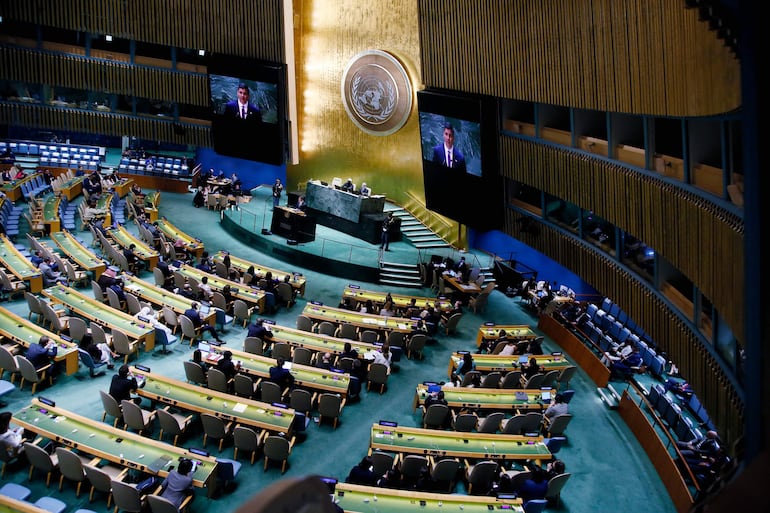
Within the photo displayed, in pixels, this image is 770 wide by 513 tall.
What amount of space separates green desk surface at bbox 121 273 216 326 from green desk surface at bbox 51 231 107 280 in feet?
4.83

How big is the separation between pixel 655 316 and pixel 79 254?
14.8 m

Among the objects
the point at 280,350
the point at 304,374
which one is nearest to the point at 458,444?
the point at 304,374

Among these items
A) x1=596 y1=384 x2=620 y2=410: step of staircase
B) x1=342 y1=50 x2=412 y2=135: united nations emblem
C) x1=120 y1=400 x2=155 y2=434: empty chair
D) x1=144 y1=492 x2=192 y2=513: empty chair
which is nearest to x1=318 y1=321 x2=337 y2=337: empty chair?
x1=120 y1=400 x2=155 y2=434: empty chair

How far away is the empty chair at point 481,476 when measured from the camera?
11070mm

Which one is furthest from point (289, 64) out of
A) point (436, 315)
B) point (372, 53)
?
point (436, 315)

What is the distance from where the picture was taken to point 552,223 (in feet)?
58.5

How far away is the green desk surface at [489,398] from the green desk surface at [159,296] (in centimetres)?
607

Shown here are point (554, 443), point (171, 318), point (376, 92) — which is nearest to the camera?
point (554, 443)

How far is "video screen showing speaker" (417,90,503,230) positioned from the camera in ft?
58.8

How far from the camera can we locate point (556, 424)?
1295 centimetres

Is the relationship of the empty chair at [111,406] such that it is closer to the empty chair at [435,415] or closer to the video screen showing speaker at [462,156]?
the empty chair at [435,415]

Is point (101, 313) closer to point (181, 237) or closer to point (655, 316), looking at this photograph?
point (181, 237)

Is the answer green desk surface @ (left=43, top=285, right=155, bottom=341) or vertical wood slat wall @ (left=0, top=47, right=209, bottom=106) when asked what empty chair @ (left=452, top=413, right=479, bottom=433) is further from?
vertical wood slat wall @ (left=0, top=47, right=209, bottom=106)

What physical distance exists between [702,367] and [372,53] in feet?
58.3
